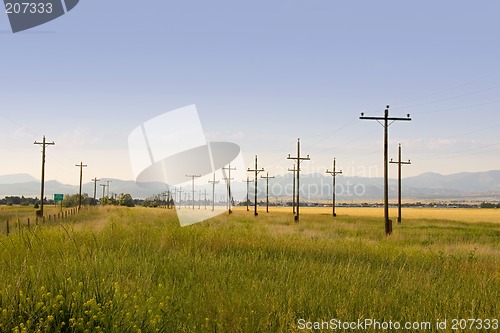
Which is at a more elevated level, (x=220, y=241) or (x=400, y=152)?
(x=400, y=152)

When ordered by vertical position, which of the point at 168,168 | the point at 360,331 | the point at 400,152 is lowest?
the point at 360,331

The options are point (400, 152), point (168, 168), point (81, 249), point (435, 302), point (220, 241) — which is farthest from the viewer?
point (400, 152)

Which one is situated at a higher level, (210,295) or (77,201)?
(210,295)

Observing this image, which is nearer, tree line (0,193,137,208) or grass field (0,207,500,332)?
grass field (0,207,500,332)

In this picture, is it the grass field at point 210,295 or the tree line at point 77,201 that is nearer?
the grass field at point 210,295

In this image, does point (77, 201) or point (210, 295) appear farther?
point (77, 201)

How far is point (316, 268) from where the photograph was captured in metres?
10.2

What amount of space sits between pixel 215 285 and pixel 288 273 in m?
1.99

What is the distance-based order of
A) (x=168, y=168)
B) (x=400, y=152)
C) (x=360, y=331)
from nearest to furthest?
(x=360, y=331)
(x=168, y=168)
(x=400, y=152)

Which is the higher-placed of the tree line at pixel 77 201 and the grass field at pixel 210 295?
the grass field at pixel 210 295

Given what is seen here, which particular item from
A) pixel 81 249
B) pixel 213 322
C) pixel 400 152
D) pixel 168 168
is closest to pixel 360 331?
pixel 213 322

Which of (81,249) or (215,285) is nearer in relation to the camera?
(215,285)

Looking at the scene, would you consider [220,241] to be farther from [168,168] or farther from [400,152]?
[400,152]

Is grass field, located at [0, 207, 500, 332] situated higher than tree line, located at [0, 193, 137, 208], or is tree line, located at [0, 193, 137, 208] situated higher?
grass field, located at [0, 207, 500, 332]
